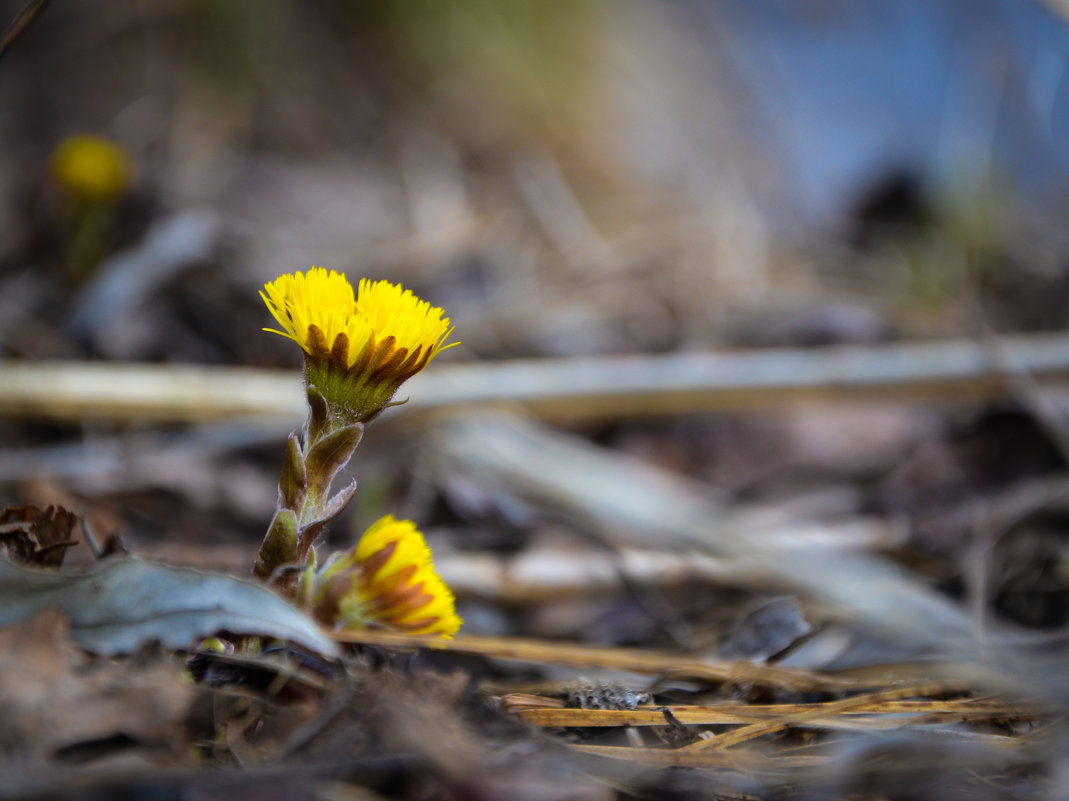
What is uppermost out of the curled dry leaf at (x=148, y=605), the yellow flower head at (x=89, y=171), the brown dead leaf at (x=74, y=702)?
the yellow flower head at (x=89, y=171)

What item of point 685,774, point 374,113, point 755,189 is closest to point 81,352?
point 685,774

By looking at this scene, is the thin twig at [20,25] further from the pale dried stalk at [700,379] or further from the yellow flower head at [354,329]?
the pale dried stalk at [700,379]

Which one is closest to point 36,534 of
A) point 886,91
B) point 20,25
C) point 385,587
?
point 385,587

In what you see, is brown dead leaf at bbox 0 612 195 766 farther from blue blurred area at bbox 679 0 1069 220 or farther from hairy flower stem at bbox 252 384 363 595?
blue blurred area at bbox 679 0 1069 220

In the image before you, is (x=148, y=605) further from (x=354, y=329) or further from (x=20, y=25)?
(x=20, y=25)

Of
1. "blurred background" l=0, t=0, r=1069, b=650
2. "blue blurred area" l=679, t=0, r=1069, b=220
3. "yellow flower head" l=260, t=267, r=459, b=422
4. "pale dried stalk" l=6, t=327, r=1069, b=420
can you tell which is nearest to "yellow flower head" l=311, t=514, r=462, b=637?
"yellow flower head" l=260, t=267, r=459, b=422

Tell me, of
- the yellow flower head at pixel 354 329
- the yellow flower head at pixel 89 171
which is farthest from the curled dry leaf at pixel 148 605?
the yellow flower head at pixel 89 171
